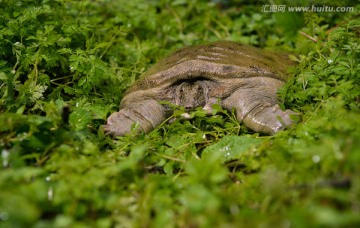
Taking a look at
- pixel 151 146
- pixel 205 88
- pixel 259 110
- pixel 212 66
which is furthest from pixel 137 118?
pixel 259 110

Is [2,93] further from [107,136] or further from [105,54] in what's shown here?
[105,54]

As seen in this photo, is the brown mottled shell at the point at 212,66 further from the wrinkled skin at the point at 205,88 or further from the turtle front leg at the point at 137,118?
the turtle front leg at the point at 137,118

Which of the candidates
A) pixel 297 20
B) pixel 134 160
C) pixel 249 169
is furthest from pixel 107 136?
pixel 297 20

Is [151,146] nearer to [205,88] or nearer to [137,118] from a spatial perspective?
[137,118]

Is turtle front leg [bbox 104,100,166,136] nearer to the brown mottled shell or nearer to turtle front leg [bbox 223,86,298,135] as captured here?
the brown mottled shell

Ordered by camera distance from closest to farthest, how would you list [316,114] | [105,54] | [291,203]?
[291,203] → [316,114] → [105,54]

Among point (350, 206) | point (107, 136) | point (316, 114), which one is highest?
point (350, 206)
